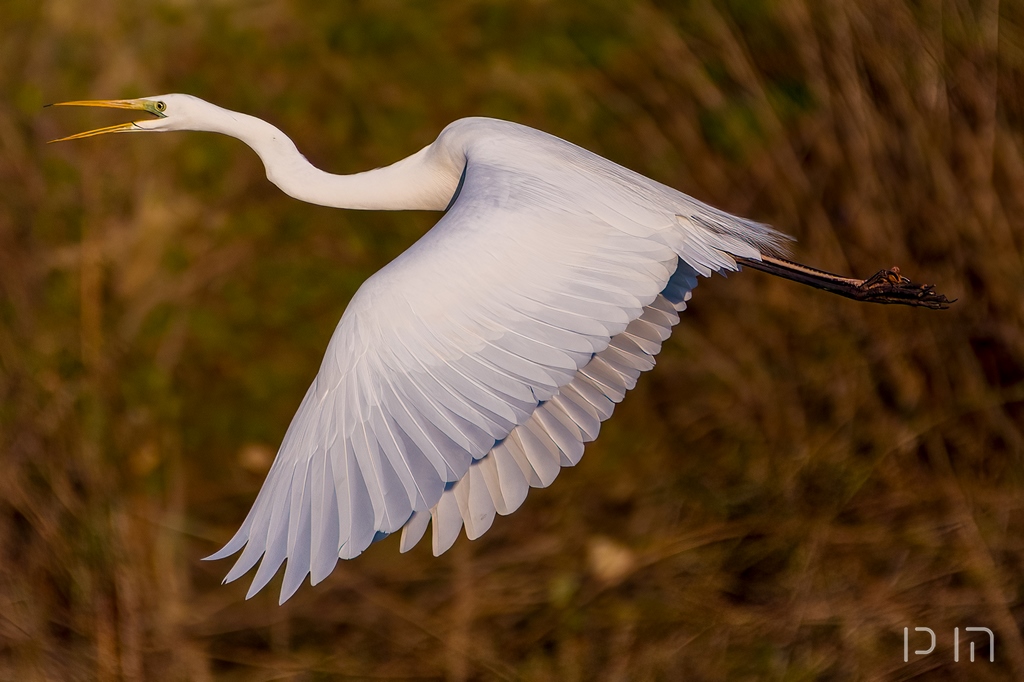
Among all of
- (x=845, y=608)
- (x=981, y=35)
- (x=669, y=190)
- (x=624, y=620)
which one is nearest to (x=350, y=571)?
(x=624, y=620)

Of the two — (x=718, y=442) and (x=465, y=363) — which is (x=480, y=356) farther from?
(x=718, y=442)

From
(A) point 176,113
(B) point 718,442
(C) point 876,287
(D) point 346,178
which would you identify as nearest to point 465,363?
(D) point 346,178

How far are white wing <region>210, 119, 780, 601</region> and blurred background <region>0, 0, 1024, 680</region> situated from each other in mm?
1729

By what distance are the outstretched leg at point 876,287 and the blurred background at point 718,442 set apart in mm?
924

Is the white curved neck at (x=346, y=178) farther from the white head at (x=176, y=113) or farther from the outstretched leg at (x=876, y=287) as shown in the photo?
the outstretched leg at (x=876, y=287)

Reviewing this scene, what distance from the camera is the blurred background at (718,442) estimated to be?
4277 mm

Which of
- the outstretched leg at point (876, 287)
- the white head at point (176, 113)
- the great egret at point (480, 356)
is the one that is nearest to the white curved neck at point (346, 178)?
the white head at point (176, 113)

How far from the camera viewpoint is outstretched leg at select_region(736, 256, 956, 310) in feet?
11.1

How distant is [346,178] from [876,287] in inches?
57.3

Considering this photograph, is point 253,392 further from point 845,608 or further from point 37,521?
point 845,608

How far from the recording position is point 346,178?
3410 mm

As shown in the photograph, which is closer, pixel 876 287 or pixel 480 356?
pixel 480 356

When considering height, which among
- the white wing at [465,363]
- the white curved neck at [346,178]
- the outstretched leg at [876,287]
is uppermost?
the white curved neck at [346,178]

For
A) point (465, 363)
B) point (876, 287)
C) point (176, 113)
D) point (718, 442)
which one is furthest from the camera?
point (718, 442)
